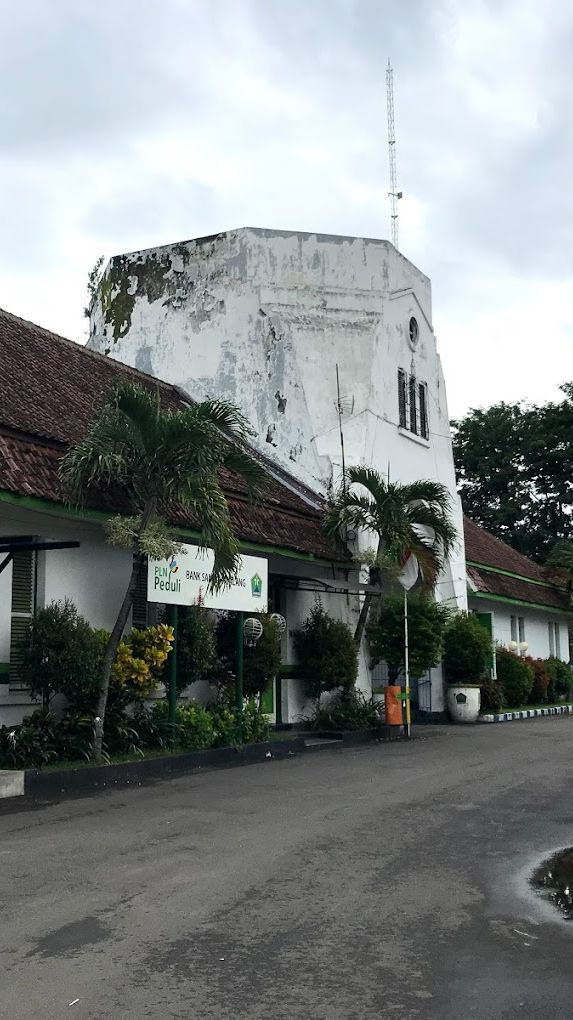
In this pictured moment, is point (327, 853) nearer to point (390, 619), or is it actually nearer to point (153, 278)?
point (390, 619)

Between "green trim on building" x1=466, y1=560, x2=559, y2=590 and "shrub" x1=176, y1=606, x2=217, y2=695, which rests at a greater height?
"green trim on building" x1=466, y1=560, x2=559, y2=590

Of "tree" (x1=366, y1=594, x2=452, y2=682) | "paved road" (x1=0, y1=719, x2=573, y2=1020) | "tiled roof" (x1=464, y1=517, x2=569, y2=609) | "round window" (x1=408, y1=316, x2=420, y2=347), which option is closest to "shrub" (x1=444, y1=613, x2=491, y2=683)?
Result: "tiled roof" (x1=464, y1=517, x2=569, y2=609)

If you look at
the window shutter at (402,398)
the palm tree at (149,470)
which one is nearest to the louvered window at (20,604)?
the palm tree at (149,470)

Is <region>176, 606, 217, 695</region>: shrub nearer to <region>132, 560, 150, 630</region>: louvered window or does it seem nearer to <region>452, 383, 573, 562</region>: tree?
<region>132, 560, 150, 630</region>: louvered window

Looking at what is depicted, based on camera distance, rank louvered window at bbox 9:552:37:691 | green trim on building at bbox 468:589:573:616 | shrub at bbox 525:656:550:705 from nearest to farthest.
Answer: louvered window at bbox 9:552:37:691
green trim on building at bbox 468:589:573:616
shrub at bbox 525:656:550:705

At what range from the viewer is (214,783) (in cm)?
1171

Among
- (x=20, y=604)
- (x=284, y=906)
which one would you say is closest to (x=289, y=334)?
(x=20, y=604)

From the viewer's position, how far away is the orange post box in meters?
18.2

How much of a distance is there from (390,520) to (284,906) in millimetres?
12427

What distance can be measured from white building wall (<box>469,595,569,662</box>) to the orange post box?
924 centimetres

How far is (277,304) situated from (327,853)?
1520 cm

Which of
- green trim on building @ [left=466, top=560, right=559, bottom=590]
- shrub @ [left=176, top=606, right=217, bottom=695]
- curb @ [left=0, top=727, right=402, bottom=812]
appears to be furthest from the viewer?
green trim on building @ [left=466, top=560, right=559, bottom=590]

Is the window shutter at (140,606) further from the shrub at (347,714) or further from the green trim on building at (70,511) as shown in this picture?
the shrub at (347,714)

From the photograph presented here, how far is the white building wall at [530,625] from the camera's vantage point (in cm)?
2886
